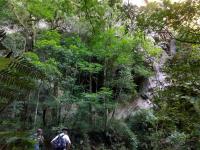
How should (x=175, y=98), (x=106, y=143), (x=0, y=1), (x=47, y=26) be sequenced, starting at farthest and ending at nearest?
1. (x=47, y=26)
2. (x=106, y=143)
3. (x=0, y=1)
4. (x=175, y=98)

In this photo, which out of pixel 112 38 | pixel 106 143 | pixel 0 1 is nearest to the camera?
pixel 0 1

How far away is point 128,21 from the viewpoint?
280 inches

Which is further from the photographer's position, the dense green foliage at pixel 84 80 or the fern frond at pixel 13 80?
the dense green foliage at pixel 84 80

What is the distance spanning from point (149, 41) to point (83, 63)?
12.0 ft

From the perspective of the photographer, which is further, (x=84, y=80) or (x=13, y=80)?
(x=84, y=80)

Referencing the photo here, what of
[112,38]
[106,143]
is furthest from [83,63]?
[106,143]

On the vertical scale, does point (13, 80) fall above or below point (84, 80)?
below

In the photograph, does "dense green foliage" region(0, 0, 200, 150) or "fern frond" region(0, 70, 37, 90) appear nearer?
"fern frond" region(0, 70, 37, 90)

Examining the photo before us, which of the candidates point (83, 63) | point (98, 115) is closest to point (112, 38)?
point (83, 63)

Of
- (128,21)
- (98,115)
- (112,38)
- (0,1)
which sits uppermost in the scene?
(0,1)

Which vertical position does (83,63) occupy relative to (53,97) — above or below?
above

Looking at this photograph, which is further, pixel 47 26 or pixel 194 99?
pixel 47 26

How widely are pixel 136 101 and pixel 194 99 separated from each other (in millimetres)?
11804

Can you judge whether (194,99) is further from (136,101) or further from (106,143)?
(136,101)
